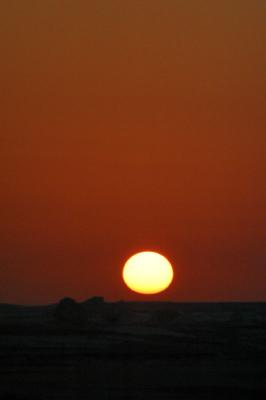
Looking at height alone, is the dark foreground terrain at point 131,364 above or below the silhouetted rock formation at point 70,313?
below

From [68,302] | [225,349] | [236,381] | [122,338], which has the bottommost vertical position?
[236,381]

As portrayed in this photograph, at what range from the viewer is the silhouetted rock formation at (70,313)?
73875 millimetres

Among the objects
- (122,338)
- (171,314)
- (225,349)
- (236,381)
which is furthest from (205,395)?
(171,314)

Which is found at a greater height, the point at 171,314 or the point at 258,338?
the point at 171,314

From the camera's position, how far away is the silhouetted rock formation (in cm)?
7388

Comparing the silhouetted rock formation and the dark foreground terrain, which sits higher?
the silhouetted rock formation

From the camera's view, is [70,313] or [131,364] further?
[70,313]

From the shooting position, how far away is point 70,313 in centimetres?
7800

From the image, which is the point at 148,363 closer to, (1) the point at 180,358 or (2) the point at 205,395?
(1) the point at 180,358

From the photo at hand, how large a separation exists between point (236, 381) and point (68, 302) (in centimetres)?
5096

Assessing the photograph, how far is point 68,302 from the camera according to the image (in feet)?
269

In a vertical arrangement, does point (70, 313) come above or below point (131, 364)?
above

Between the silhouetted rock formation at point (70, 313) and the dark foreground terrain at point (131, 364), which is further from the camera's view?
the silhouetted rock formation at point (70, 313)

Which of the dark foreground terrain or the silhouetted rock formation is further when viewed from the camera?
the silhouetted rock formation
